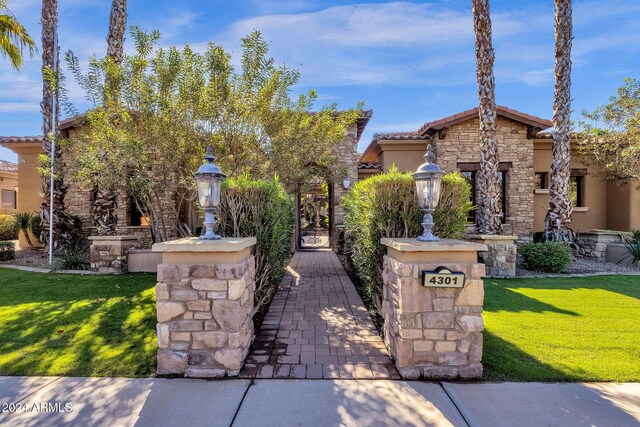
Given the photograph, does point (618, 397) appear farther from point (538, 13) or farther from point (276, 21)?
point (538, 13)

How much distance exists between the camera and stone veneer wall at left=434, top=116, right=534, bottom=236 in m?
11.3

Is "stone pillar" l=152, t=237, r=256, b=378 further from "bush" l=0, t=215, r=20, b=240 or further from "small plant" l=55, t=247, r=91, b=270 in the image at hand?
"bush" l=0, t=215, r=20, b=240

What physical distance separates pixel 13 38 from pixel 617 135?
18386mm

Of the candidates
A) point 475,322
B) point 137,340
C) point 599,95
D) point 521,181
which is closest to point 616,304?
point 475,322

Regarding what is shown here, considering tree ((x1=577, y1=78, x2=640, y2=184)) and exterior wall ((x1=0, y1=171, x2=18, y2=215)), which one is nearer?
tree ((x1=577, y1=78, x2=640, y2=184))

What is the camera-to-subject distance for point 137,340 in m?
3.94

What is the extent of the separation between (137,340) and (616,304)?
7.71 m

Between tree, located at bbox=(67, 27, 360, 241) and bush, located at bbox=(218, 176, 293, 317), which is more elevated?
tree, located at bbox=(67, 27, 360, 241)

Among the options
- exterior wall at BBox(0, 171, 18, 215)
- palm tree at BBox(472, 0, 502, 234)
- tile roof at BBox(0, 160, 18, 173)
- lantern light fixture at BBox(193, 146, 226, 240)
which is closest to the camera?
lantern light fixture at BBox(193, 146, 226, 240)

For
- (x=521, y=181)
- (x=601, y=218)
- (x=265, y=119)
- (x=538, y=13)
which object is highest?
(x=538, y=13)

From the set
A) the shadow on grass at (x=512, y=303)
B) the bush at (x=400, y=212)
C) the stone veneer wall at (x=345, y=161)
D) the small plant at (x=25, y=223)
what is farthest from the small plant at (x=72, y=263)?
the shadow on grass at (x=512, y=303)

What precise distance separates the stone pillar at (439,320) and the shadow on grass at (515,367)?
29 centimetres

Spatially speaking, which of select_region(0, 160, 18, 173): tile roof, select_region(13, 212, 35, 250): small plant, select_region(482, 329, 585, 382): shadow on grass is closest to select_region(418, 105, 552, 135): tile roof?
select_region(482, 329, 585, 382): shadow on grass

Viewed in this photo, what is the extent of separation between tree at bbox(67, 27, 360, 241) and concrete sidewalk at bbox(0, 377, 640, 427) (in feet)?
14.0
